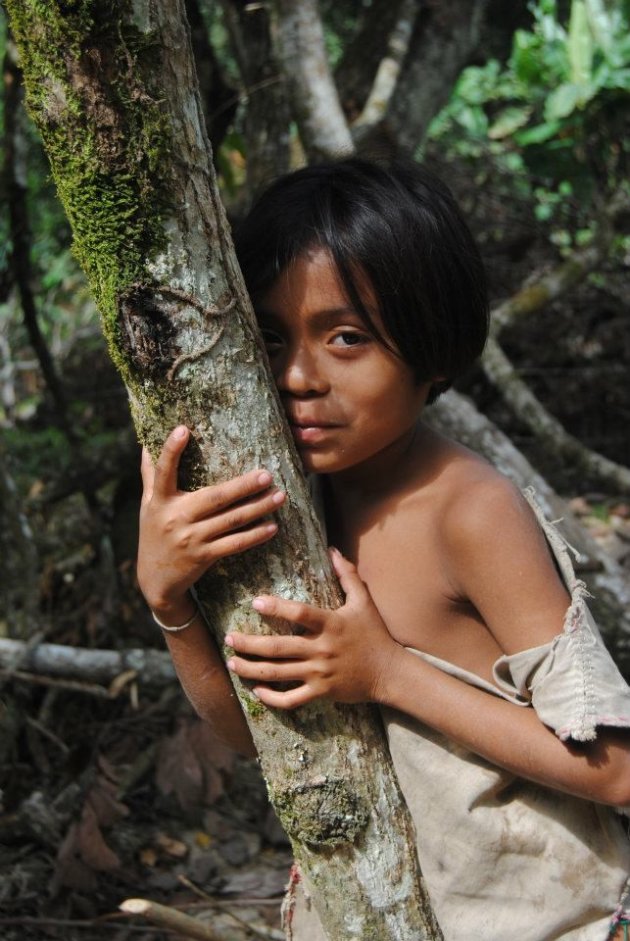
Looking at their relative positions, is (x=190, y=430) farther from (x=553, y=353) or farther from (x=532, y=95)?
(x=532, y=95)

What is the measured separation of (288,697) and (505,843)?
1.77ft

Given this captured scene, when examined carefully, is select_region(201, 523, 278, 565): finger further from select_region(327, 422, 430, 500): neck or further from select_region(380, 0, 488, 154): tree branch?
select_region(380, 0, 488, 154): tree branch

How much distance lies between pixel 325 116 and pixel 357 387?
2.17 metres

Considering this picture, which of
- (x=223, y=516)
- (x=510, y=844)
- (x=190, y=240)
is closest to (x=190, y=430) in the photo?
(x=223, y=516)

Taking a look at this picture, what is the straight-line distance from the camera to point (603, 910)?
157cm

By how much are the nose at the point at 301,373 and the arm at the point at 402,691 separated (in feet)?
0.91

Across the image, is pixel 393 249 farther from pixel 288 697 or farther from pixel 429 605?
pixel 288 697

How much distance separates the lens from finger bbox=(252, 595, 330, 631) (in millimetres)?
1312

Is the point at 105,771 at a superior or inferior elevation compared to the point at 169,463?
inferior

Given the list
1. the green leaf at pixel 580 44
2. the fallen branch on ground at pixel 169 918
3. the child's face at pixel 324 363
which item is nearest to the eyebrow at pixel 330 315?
the child's face at pixel 324 363

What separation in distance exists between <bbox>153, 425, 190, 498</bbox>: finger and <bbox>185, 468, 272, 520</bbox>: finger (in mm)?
41

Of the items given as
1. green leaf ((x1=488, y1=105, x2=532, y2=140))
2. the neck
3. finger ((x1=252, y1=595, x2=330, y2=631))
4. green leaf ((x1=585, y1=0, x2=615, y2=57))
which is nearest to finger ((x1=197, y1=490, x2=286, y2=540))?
finger ((x1=252, y1=595, x2=330, y2=631))

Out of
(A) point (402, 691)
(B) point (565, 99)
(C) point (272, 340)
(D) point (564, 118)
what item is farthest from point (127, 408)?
(A) point (402, 691)

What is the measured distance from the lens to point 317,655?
4.45ft
